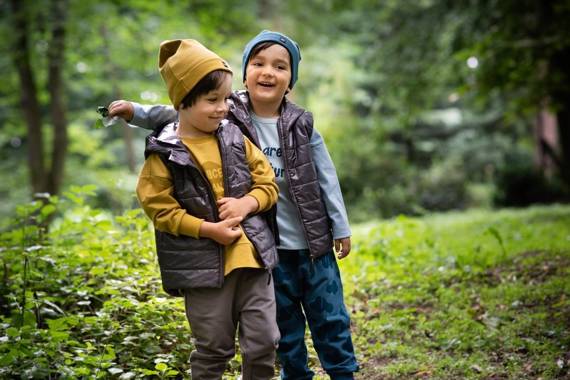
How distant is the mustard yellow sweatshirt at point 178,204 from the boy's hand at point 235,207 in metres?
0.05

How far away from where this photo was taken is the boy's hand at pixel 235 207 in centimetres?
277

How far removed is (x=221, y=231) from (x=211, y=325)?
0.43 meters

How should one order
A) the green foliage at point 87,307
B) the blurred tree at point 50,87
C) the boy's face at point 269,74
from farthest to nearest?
the blurred tree at point 50,87, the boy's face at point 269,74, the green foliage at point 87,307

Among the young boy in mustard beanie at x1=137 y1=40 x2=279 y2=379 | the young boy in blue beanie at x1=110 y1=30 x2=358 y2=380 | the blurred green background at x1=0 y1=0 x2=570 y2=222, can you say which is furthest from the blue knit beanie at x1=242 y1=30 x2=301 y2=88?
the blurred green background at x1=0 y1=0 x2=570 y2=222

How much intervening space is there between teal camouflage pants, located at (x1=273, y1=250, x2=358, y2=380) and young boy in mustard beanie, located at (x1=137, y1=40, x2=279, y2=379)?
1.35 feet

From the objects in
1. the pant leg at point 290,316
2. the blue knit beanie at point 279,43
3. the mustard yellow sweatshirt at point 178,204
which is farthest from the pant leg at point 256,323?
the blue knit beanie at point 279,43

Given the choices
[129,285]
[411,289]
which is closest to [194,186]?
[129,285]

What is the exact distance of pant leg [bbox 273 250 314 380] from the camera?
10.9ft

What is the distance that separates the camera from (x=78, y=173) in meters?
20.3

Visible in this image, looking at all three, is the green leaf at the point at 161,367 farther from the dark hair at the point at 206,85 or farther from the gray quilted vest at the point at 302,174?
the dark hair at the point at 206,85

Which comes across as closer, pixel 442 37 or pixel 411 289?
pixel 411 289

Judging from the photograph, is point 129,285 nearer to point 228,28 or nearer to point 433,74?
point 433,74

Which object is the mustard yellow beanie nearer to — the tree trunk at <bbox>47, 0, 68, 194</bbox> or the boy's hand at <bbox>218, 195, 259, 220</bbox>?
the boy's hand at <bbox>218, 195, 259, 220</bbox>

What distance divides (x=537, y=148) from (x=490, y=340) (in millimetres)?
18450
